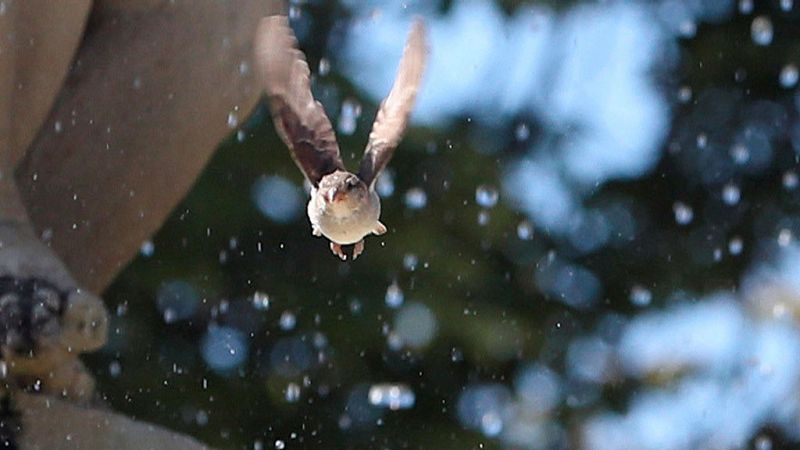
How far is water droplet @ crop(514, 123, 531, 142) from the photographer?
5.54 meters

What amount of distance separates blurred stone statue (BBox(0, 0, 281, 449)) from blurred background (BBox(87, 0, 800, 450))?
66.6 inches

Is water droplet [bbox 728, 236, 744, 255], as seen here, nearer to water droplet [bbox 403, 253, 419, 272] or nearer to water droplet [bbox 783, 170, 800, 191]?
water droplet [bbox 783, 170, 800, 191]

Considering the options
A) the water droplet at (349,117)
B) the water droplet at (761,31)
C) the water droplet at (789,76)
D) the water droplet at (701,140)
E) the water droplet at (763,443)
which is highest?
the water droplet at (761,31)

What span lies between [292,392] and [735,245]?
5.26 ft

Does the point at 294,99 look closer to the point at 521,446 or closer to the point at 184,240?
the point at 184,240

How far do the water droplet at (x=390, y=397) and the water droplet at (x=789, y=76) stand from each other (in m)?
1.56

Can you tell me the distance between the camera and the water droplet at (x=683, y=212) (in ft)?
19.2

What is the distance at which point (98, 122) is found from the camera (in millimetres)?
2787

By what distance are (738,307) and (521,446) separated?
3.04 ft

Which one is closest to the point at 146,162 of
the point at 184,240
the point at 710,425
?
the point at 184,240

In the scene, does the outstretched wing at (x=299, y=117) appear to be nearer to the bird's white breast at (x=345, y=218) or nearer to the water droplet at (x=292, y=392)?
the bird's white breast at (x=345, y=218)

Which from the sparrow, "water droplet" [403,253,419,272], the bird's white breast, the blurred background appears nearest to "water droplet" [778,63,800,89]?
the blurred background

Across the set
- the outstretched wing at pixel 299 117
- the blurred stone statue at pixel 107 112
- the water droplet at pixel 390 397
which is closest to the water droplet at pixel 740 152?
the water droplet at pixel 390 397

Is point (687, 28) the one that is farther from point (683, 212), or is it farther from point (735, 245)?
point (735, 245)
